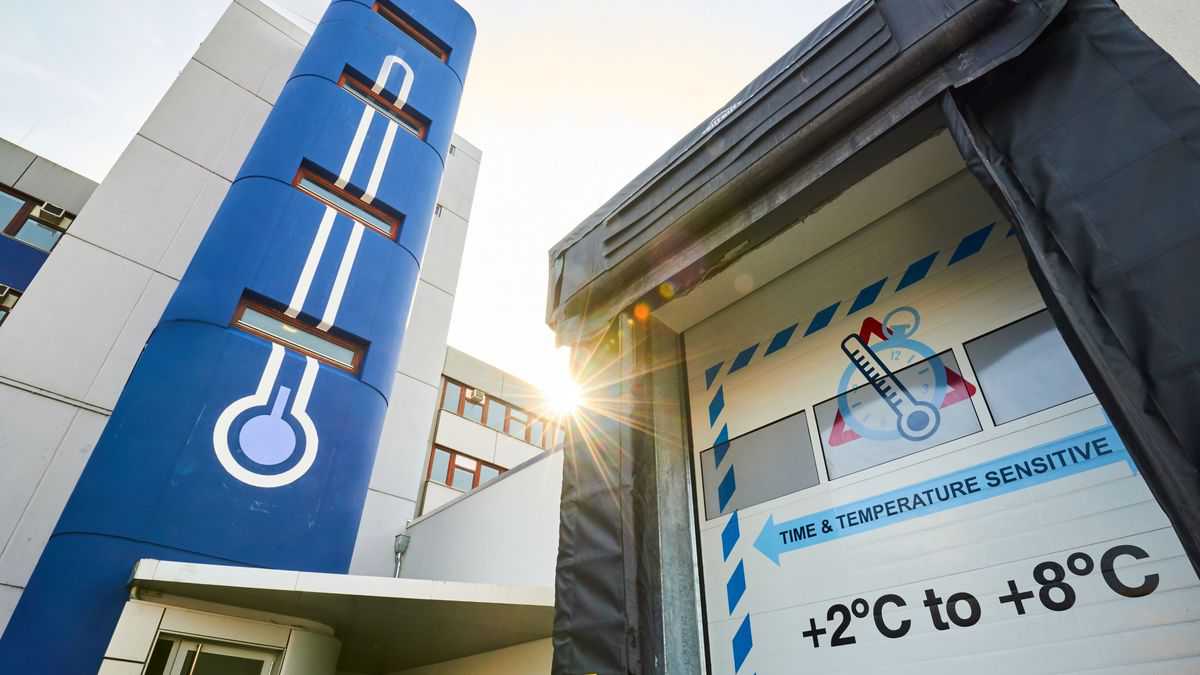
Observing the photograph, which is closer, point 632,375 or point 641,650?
point 641,650

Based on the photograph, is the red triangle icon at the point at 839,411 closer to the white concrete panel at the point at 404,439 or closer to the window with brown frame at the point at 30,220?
the white concrete panel at the point at 404,439

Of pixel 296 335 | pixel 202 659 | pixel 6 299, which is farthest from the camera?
pixel 6 299

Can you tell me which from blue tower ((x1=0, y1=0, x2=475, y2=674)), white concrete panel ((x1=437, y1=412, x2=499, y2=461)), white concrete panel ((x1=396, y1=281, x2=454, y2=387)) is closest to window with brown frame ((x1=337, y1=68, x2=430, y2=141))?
blue tower ((x1=0, y1=0, x2=475, y2=674))

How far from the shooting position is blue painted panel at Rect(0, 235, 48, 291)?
839 cm

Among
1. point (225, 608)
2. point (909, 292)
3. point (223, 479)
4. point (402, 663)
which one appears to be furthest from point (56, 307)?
point (909, 292)

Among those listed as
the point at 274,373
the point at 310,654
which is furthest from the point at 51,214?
the point at 310,654

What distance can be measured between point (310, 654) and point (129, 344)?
4929 millimetres

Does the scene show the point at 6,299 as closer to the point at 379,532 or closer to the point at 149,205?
the point at 149,205

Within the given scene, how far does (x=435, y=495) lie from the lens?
39.5ft

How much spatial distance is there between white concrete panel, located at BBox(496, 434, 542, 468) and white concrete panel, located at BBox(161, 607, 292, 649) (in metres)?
9.50

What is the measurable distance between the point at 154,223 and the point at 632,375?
27.1ft

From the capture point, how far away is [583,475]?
2.60 m

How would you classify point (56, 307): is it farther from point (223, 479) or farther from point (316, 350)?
point (223, 479)

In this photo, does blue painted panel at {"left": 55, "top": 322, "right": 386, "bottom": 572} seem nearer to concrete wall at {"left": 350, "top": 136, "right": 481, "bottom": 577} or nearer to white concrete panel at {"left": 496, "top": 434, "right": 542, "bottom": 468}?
concrete wall at {"left": 350, "top": 136, "right": 481, "bottom": 577}
